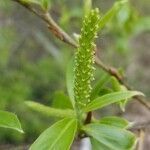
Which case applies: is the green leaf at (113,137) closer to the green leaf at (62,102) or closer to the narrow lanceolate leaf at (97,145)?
the narrow lanceolate leaf at (97,145)

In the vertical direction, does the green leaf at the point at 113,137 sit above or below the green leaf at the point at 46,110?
below

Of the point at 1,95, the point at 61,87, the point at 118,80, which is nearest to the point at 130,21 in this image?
the point at 1,95

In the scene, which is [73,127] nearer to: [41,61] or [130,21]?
Answer: [130,21]

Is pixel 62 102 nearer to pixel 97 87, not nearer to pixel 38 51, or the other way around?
pixel 97 87

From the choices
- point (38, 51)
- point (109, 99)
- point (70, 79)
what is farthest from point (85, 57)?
point (38, 51)

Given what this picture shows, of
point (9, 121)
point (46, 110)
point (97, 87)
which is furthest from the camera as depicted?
point (97, 87)

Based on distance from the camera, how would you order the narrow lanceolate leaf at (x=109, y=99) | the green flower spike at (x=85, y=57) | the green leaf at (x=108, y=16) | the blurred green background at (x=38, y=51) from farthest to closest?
the blurred green background at (x=38, y=51) → the green leaf at (x=108, y=16) → the narrow lanceolate leaf at (x=109, y=99) → the green flower spike at (x=85, y=57)

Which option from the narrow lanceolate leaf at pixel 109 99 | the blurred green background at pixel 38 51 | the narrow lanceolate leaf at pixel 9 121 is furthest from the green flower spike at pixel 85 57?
the blurred green background at pixel 38 51
